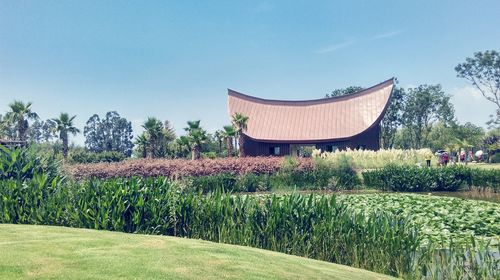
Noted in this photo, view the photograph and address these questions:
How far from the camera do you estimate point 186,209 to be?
8930 millimetres

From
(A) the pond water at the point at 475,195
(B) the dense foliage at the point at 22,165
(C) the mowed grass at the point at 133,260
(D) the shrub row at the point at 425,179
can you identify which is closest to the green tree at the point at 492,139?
(D) the shrub row at the point at 425,179

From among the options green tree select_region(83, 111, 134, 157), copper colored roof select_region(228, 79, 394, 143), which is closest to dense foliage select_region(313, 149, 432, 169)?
copper colored roof select_region(228, 79, 394, 143)

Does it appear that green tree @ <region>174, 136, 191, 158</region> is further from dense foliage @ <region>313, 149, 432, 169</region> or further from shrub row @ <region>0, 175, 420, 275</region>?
shrub row @ <region>0, 175, 420, 275</region>

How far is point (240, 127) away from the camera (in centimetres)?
4109

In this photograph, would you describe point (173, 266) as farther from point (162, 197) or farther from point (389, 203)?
point (389, 203)

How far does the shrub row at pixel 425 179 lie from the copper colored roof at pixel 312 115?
16.4 meters

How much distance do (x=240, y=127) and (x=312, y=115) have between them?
8684 millimetres

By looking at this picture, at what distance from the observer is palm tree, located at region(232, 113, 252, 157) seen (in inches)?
1591

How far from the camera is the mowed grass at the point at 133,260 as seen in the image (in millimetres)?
4984

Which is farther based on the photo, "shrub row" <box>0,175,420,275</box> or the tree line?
the tree line

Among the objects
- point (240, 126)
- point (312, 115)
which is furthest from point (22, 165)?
point (312, 115)

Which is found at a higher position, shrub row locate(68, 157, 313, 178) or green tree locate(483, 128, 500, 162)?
green tree locate(483, 128, 500, 162)

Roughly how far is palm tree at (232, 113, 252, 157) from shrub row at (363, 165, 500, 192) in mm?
18432

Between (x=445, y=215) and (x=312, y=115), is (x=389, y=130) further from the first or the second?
(x=445, y=215)
